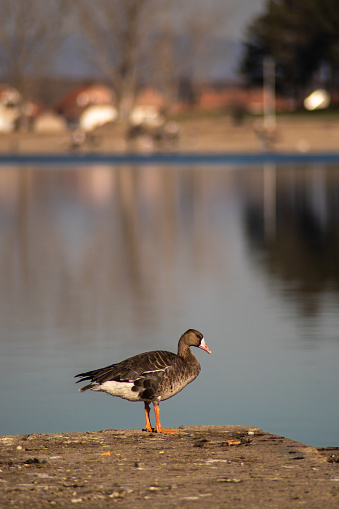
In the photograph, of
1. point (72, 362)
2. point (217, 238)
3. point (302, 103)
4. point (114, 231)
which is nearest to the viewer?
point (72, 362)

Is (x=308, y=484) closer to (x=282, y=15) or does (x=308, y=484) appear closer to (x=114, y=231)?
(x=114, y=231)

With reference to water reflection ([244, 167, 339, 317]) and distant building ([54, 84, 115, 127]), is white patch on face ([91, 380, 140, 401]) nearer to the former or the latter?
water reflection ([244, 167, 339, 317])

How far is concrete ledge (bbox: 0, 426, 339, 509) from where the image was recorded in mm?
5887

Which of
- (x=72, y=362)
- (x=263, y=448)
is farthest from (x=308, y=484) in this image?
(x=72, y=362)

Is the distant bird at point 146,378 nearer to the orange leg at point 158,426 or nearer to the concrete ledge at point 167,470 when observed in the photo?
the orange leg at point 158,426

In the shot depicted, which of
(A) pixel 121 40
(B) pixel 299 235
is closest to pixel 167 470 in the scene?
(B) pixel 299 235

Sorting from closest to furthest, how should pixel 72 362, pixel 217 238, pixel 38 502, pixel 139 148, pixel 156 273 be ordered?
pixel 38 502 < pixel 72 362 < pixel 156 273 < pixel 217 238 < pixel 139 148

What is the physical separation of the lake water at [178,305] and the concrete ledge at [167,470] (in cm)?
89

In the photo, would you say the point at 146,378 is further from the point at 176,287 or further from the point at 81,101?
the point at 81,101

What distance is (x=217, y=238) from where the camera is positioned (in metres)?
25.5

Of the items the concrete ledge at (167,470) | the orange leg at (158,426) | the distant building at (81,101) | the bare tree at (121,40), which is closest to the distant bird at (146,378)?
the orange leg at (158,426)

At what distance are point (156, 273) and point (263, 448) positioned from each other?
40.2ft

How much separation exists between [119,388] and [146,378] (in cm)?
19

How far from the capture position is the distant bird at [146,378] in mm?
7512
